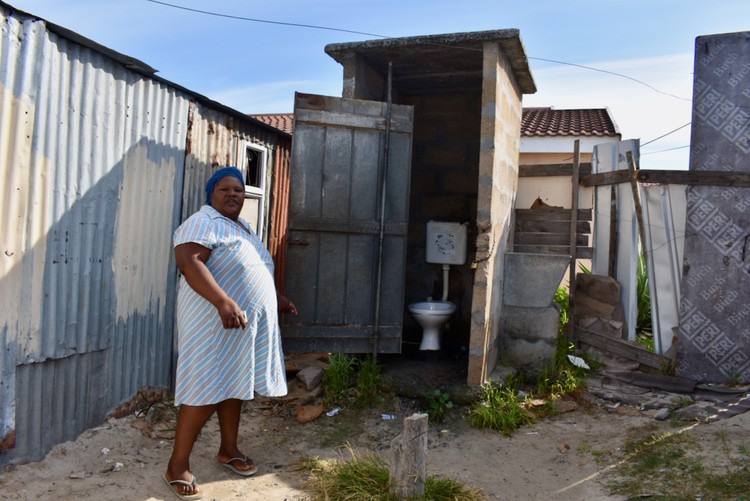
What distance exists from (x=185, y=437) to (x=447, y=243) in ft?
12.4

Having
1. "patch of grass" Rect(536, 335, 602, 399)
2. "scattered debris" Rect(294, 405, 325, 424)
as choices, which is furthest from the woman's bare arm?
"patch of grass" Rect(536, 335, 602, 399)

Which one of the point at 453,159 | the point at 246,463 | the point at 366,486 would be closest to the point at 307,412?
the point at 246,463

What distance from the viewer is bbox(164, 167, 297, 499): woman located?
11.0ft

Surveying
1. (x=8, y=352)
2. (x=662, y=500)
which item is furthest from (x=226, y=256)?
(x=662, y=500)

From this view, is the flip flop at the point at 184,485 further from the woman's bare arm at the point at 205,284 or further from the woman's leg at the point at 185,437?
the woman's bare arm at the point at 205,284

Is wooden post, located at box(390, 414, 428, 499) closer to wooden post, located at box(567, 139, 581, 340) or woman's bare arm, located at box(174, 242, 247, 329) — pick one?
woman's bare arm, located at box(174, 242, 247, 329)

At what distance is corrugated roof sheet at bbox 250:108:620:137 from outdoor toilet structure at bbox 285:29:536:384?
5990 mm

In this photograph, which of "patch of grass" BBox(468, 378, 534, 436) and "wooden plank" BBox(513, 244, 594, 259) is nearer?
"patch of grass" BBox(468, 378, 534, 436)

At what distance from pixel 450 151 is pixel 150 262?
3.70 m

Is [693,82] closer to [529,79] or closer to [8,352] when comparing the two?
[529,79]

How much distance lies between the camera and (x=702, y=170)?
5398 mm

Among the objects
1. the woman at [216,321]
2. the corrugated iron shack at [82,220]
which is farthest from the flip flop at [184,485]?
the corrugated iron shack at [82,220]

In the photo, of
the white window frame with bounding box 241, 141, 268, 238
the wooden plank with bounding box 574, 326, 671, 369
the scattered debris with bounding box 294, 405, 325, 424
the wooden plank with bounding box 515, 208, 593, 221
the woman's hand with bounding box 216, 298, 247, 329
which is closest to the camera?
the woman's hand with bounding box 216, 298, 247, 329

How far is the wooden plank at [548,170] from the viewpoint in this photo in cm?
634
